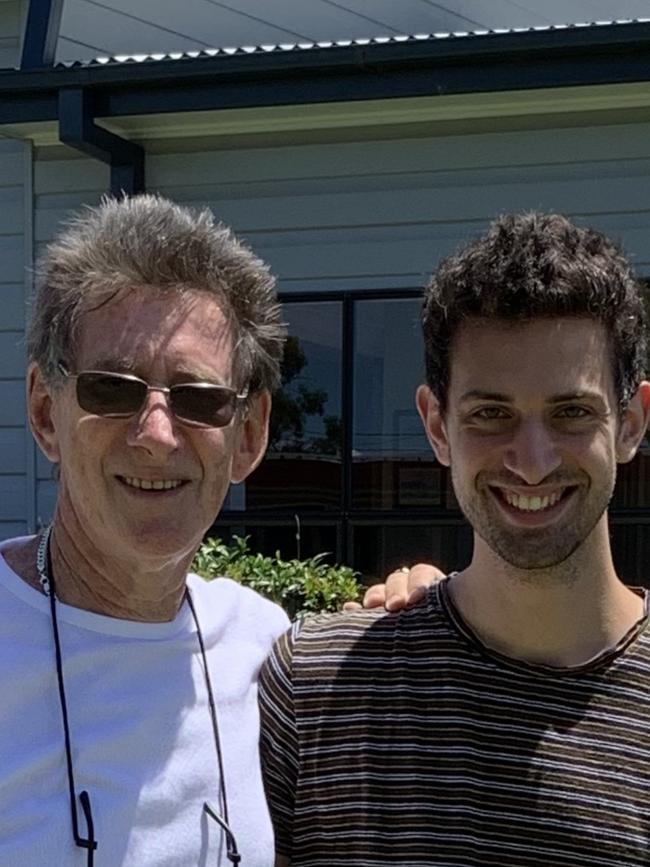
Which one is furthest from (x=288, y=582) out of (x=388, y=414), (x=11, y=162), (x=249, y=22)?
(x=249, y=22)

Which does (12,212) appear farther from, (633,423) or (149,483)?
(633,423)

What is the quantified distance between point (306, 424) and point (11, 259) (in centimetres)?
179

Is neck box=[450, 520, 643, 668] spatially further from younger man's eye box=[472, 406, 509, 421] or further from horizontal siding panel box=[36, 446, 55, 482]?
horizontal siding panel box=[36, 446, 55, 482]

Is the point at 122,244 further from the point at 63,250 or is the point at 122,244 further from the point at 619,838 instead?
the point at 619,838

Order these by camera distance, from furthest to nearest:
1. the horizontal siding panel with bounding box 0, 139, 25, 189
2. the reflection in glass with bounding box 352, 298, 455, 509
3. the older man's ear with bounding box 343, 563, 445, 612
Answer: the horizontal siding panel with bounding box 0, 139, 25, 189 < the reflection in glass with bounding box 352, 298, 455, 509 < the older man's ear with bounding box 343, 563, 445, 612

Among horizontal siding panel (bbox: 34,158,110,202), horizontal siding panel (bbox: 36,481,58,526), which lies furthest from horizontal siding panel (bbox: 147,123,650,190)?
horizontal siding panel (bbox: 36,481,58,526)

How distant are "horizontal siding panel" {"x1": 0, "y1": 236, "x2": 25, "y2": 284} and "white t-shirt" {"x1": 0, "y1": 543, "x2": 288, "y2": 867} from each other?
5.00 m

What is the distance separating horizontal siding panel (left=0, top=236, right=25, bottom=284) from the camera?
23.7 ft

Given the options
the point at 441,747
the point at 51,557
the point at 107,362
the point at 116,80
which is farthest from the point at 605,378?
the point at 116,80

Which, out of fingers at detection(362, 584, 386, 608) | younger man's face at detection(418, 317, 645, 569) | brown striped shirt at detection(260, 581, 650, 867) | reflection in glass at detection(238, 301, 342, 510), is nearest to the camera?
brown striped shirt at detection(260, 581, 650, 867)

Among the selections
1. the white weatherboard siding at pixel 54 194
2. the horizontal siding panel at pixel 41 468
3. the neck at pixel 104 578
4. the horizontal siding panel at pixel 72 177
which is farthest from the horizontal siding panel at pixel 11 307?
the neck at pixel 104 578

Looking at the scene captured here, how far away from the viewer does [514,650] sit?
7.68 feet

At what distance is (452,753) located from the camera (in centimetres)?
227

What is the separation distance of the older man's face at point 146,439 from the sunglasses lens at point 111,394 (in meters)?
0.02
